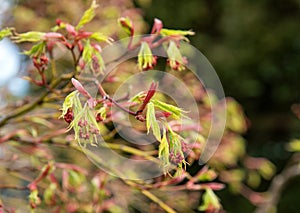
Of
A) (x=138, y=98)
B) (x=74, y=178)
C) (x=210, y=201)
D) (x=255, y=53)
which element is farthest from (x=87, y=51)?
(x=255, y=53)

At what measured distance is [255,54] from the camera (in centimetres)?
596

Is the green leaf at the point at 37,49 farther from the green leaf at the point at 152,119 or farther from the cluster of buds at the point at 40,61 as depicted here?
the green leaf at the point at 152,119

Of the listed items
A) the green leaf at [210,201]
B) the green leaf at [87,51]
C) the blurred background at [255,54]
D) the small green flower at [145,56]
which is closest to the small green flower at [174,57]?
the small green flower at [145,56]

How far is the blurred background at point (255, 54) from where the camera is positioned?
5820 millimetres

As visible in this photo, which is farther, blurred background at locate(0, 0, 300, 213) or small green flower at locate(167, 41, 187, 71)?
blurred background at locate(0, 0, 300, 213)

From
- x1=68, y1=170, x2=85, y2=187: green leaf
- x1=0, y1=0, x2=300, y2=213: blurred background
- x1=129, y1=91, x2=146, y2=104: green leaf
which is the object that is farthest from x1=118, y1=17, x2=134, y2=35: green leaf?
x1=0, y1=0, x2=300, y2=213: blurred background

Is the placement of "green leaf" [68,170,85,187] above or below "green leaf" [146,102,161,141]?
below

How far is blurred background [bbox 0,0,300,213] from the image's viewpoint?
582cm

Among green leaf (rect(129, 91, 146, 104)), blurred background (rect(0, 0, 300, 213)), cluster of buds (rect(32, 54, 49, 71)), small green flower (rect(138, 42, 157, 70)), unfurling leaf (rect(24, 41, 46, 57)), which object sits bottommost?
blurred background (rect(0, 0, 300, 213))

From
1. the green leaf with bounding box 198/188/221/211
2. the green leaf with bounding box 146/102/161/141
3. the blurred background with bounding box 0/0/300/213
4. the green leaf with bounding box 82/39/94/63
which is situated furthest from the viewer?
the blurred background with bounding box 0/0/300/213

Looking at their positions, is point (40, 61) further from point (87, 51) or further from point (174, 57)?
point (174, 57)

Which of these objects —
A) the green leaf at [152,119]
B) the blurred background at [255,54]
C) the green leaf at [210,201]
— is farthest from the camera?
the blurred background at [255,54]

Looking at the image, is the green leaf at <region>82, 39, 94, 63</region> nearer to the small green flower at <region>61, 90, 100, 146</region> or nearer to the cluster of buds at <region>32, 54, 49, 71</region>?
the cluster of buds at <region>32, 54, 49, 71</region>

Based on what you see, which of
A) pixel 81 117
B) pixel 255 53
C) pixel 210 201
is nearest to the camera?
pixel 81 117
